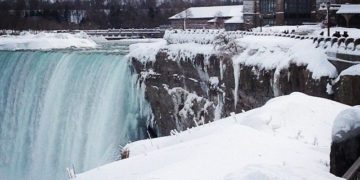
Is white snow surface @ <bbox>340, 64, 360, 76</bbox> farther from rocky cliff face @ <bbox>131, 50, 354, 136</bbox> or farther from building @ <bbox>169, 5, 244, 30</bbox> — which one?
building @ <bbox>169, 5, 244, 30</bbox>

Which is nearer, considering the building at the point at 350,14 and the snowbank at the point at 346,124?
the snowbank at the point at 346,124

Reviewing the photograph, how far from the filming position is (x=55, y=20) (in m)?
94.4

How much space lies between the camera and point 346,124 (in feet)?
19.7

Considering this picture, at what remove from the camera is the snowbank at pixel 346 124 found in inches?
237

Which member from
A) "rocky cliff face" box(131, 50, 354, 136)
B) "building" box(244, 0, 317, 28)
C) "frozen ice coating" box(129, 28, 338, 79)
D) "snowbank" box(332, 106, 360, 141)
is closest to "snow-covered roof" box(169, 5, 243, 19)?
"building" box(244, 0, 317, 28)

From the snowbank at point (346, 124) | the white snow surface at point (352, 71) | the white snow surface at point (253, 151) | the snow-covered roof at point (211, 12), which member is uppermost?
the snow-covered roof at point (211, 12)

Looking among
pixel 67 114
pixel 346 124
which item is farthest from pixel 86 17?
pixel 346 124

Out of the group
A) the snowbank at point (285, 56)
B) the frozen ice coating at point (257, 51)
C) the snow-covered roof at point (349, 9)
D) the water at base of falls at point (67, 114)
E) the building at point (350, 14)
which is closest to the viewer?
the snowbank at point (285, 56)

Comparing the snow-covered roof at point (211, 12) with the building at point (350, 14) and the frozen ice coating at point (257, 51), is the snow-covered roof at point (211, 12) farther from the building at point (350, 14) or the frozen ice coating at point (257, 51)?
the frozen ice coating at point (257, 51)

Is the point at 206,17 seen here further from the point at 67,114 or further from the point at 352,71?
the point at 352,71

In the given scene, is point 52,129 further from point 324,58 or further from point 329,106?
point 329,106

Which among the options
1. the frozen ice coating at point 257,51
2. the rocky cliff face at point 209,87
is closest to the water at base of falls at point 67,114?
the rocky cliff face at point 209,87

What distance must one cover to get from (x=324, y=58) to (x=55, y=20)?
83.9 meters

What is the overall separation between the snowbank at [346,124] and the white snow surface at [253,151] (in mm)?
658
